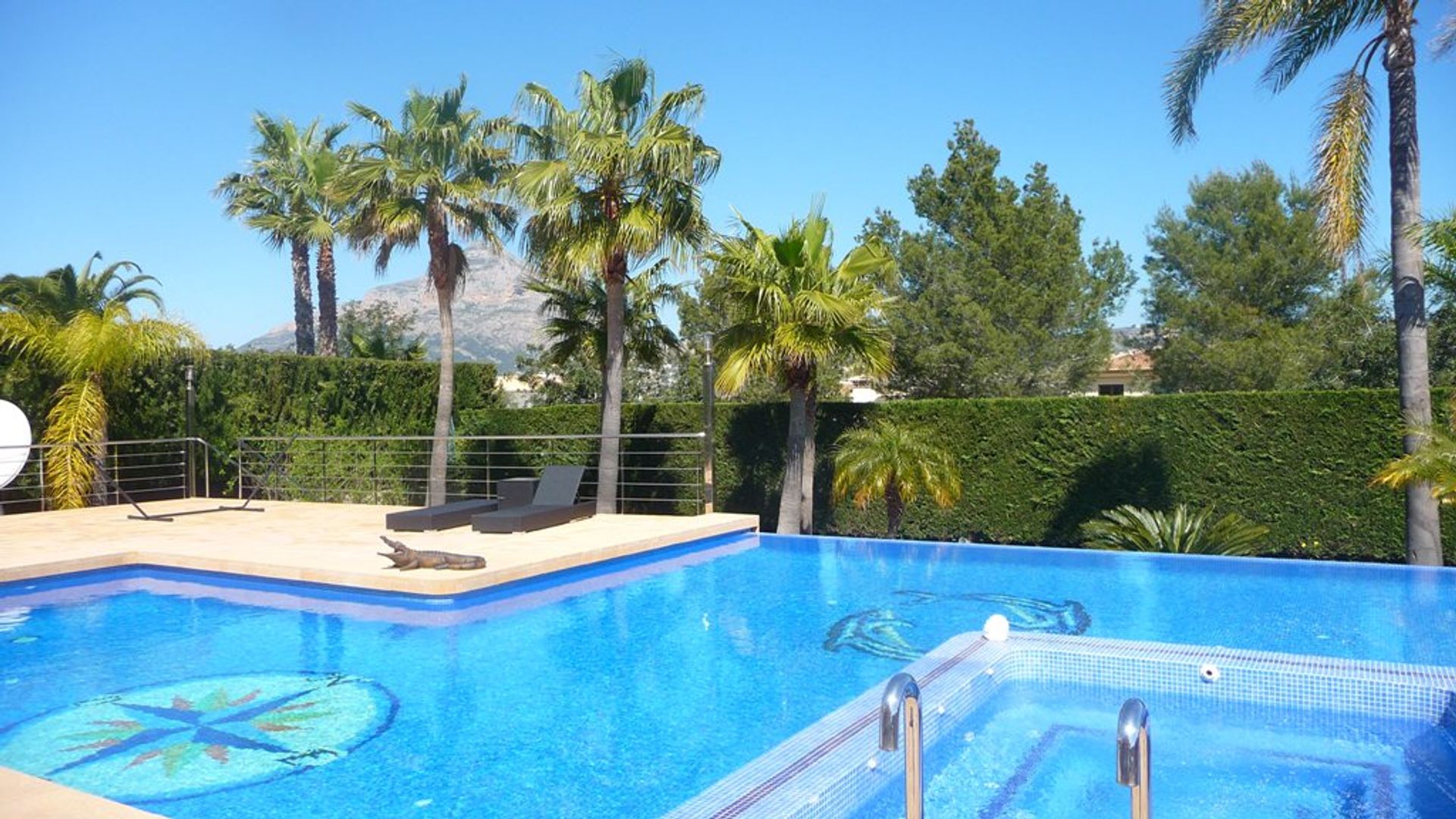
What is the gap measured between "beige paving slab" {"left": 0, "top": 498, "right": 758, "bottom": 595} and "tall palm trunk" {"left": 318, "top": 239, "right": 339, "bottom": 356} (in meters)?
12.2

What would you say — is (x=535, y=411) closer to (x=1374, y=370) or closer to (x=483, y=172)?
(x=483, y=172)

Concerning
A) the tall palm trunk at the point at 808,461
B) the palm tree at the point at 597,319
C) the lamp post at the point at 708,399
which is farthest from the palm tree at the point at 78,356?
the tall palm trunk at the point at 808,461

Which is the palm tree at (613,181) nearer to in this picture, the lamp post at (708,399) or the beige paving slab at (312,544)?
the lamp post at (708,399)

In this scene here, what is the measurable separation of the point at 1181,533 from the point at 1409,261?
364 centimetres

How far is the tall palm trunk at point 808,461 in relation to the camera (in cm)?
1373

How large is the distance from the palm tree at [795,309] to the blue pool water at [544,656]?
8.03 feet

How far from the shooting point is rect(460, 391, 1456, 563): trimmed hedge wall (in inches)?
473

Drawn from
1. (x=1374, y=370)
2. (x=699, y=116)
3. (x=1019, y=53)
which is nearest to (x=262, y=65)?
(x=699, y=116)

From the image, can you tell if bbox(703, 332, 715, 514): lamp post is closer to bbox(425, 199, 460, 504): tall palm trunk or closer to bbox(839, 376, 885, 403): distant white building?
bbox(425, 199, 460, 504): tall palm trunk

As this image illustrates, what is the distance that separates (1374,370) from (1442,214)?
16.3m

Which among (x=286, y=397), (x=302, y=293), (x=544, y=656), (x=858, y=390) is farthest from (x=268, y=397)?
(x=858, y=390)

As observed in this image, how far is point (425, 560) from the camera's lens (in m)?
9.10

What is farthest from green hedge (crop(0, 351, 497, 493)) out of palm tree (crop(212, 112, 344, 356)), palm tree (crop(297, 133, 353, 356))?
palm tree (crop(212, 112, 344, 356))

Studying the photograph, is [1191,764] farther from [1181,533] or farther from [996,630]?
[1181,533]
